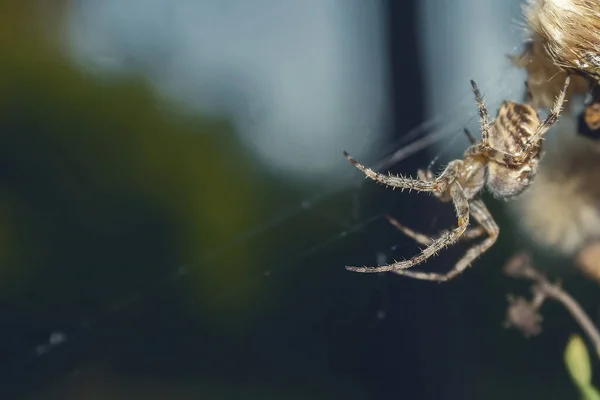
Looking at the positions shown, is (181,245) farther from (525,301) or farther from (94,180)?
(525,301)

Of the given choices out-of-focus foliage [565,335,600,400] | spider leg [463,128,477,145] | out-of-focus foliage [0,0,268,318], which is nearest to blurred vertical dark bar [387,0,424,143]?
spider leg [463,128,477,145]

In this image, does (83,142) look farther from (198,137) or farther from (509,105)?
(509,105)

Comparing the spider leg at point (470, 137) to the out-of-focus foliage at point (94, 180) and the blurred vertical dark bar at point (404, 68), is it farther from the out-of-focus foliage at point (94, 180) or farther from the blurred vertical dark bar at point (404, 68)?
the out-of-focus foliage at point (94, 180)

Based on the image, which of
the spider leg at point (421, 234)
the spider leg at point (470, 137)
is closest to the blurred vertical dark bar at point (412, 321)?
the spider leg at point (421, 234)

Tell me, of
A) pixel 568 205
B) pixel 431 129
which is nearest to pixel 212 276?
pixel 431 129

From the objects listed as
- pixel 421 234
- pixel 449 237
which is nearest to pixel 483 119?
pixel 449 237
